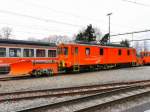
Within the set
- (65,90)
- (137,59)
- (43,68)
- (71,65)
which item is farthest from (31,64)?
(137,59)

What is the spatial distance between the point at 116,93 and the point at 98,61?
42.6ft

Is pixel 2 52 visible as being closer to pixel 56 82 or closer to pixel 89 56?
pixel 56 82

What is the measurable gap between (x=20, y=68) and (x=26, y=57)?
13.1 feet

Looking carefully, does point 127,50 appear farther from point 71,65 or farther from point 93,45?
point 71,65

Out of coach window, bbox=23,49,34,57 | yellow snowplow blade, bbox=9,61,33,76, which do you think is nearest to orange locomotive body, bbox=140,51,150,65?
coach window, bbox=23,49,34,57

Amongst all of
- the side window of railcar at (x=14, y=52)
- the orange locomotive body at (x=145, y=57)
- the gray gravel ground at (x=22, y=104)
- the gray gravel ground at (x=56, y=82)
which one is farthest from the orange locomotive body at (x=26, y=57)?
the orange locomotive body at (x=145, y=57)

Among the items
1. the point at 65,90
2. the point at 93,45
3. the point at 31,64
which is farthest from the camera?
the point at 93,45

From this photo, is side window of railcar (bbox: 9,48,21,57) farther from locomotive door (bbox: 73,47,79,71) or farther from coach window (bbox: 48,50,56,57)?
locomotive door (bbox: 73,47,79,71)

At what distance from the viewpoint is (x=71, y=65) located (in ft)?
63.5

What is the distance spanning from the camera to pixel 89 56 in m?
21.1

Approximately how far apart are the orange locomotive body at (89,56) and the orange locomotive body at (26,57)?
1568 millimetres

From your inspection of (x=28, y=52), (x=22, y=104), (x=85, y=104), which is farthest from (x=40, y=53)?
(x=85, y=104)

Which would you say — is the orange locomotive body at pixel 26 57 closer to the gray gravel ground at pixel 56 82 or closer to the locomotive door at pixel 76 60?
the gray gravel ground at pixel 56 82

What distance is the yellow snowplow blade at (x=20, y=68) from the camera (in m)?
15.6
